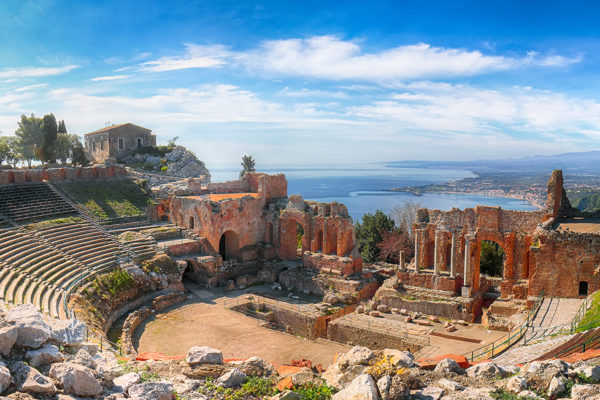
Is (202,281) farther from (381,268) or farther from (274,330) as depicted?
(381,268)

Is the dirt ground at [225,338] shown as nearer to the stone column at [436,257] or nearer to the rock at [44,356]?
the stone column at [436,257]

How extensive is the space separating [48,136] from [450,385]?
46.6 m

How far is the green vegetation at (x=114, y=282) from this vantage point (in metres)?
23.9

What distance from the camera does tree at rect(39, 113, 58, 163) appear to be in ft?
147

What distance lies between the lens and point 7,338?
8.17 metres

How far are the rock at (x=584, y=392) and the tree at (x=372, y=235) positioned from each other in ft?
105

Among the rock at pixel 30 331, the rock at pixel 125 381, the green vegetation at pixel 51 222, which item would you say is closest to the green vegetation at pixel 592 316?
the rock at pixel 125 381

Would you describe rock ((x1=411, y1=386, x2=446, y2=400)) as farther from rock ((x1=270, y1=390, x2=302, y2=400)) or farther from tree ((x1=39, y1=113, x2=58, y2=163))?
tree ((x1=39, y1=113, x2=58, y2=163))

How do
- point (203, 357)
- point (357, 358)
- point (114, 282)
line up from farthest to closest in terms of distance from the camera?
point (114, 282), point (203, 357), point (357, 358)

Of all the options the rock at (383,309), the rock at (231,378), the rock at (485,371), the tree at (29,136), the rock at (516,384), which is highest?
the tree at (29,136)

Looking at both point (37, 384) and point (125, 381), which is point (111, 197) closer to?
point (125, 381)

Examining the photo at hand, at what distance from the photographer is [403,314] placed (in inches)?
994

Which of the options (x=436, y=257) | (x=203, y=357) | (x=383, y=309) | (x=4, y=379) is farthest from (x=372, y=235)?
(x=4, y=379)

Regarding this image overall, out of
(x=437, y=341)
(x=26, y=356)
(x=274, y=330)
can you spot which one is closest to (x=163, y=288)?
(x=274, y=330)
